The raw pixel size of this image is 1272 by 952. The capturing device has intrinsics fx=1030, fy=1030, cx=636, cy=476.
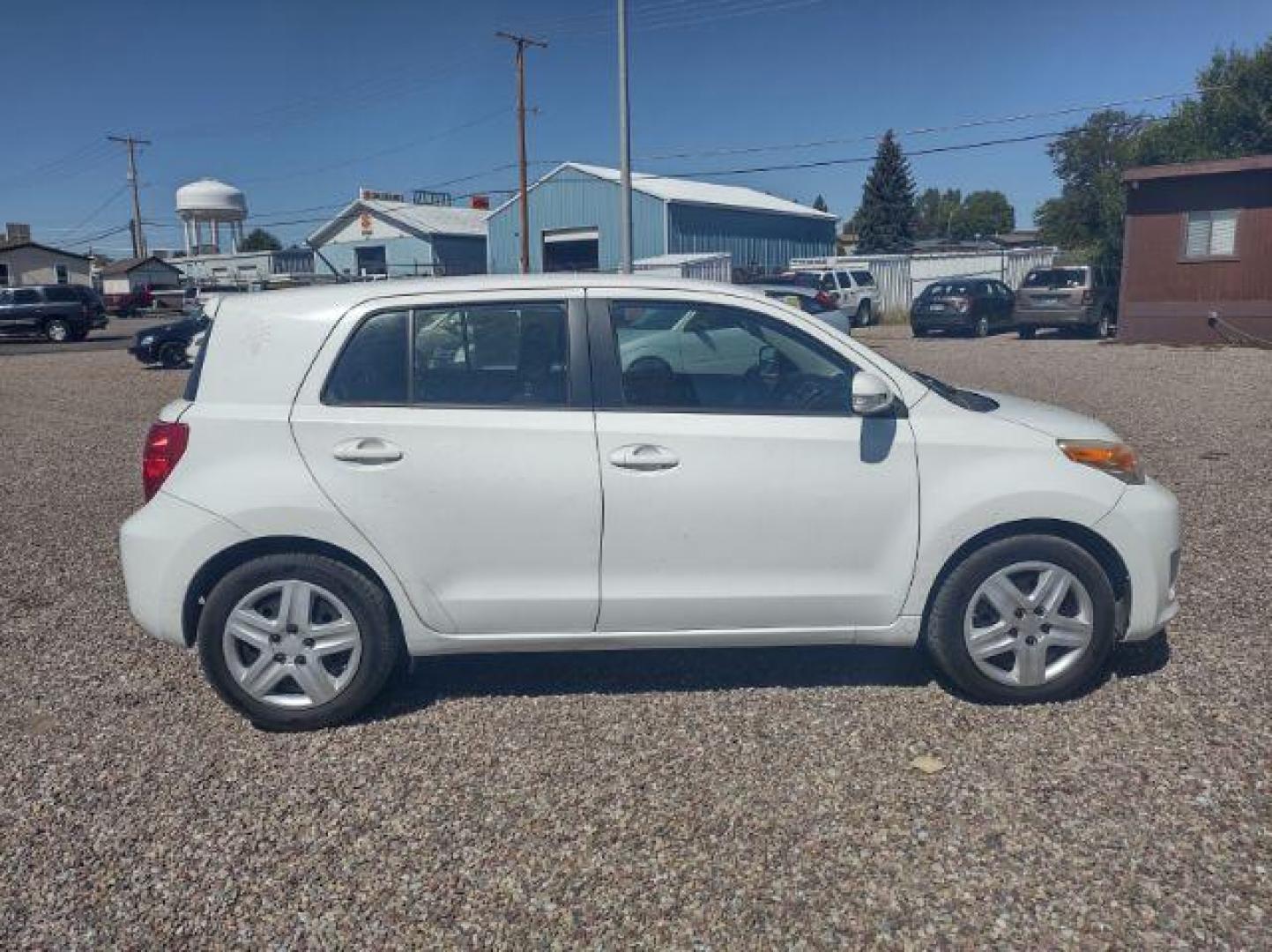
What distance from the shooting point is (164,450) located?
395 centimetres

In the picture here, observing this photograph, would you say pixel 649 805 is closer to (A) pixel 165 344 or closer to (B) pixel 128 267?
(A) pixel 165 344

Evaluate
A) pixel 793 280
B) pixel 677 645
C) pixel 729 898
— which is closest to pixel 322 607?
pixel 677 645

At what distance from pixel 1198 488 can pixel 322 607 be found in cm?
689

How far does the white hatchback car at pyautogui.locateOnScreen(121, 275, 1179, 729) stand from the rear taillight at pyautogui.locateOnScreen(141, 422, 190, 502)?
0.01 metres

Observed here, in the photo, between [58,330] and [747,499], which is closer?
[747,499]

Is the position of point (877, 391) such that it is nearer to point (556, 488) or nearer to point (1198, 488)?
point (556, 488)

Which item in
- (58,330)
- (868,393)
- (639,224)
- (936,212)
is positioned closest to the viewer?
(868,393)

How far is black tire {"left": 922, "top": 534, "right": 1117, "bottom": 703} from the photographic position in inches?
157

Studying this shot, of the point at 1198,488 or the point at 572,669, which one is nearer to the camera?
the point at 572,669

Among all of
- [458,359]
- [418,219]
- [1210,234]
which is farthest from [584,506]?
[418,219]

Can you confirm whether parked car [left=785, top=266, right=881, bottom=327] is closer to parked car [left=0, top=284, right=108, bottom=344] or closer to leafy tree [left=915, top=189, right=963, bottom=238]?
parked car [left=0, top=284, right=108, bottom=344]

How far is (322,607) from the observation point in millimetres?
3990

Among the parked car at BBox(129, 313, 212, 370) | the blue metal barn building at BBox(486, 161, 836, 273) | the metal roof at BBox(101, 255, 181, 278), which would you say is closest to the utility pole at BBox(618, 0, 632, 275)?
the parked car at BBox(129, 313, 212, 370)

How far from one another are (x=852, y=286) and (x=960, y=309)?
19.2ft
